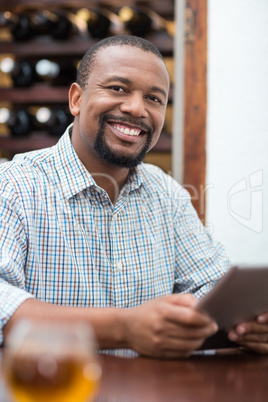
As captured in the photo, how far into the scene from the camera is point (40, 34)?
10.5ft

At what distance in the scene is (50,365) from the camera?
0.48 m

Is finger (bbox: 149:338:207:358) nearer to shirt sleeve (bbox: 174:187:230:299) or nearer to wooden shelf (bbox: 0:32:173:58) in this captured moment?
shirt sleeve (bbox: 174:187:230:299)

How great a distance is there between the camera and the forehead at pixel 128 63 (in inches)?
61.5

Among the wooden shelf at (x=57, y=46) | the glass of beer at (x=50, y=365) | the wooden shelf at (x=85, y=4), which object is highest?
the wooden shelf at (x=85, y=4)

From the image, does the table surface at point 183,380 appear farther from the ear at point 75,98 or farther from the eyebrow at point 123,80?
the ear at point 75,98

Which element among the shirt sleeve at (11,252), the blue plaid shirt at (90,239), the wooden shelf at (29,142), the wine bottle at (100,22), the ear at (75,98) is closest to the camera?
the shirt sleeve at (11,252)

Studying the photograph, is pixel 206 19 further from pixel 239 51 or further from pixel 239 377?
pixel 239 377

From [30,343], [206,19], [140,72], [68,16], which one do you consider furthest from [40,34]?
[30,343]

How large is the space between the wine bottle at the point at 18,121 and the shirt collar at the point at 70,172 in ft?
5.44

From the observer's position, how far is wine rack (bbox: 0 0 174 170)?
2992 mm

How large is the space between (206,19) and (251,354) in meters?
1.72

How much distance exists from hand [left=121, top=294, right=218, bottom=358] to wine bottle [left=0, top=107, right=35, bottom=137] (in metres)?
2.42

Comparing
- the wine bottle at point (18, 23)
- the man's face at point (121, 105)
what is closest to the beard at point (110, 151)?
the man's face at point (121, 105)

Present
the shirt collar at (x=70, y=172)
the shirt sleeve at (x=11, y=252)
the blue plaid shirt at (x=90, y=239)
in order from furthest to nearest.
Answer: the shirt collar at (x=70, y=172) < the blue plaid shirt at (x=90, y=239) < the shirt sleeve at (x=11, y=252)
